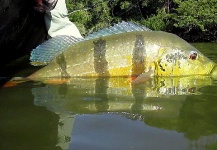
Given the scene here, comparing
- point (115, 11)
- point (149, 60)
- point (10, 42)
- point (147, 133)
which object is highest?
point (115, 11)

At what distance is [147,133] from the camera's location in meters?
1.80

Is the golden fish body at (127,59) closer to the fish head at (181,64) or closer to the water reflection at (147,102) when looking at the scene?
the fish head at (181,64)

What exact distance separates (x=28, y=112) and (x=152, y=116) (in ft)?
2.66

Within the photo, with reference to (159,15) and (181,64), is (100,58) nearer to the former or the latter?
(181,64)

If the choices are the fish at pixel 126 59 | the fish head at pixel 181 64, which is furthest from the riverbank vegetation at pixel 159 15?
the fish head at pixel 181 64

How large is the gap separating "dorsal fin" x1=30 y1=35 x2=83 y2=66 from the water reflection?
15.4 inches

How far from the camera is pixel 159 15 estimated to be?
68.7ft

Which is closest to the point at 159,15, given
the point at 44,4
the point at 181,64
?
the point at 181,64

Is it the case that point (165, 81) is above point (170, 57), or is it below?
below

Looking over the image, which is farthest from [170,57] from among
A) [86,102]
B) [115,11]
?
[115,11]

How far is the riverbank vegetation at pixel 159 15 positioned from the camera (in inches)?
706

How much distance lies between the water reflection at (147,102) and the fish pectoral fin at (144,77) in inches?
2.4

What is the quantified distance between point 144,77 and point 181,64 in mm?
491

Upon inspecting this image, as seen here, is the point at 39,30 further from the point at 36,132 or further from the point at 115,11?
the point at 115,11
